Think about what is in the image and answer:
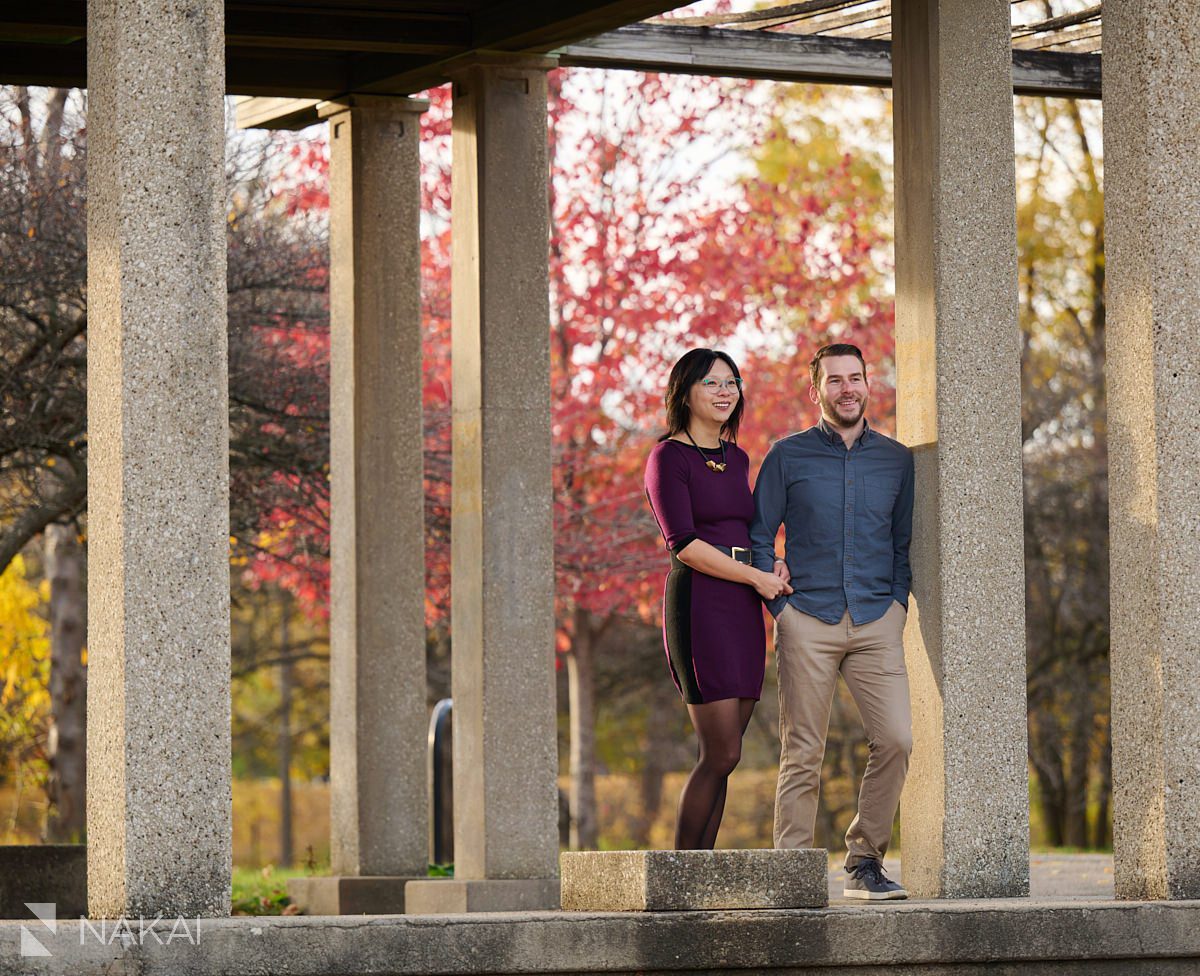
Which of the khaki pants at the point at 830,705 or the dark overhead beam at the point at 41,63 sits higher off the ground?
the dark overhead beam at the point at 41,63

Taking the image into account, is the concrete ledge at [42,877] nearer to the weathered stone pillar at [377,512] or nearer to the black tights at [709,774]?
the weathered stone pillar at [377,512]

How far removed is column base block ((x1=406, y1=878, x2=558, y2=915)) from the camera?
9.98 metres

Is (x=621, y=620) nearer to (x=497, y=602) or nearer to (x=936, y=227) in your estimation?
(x=497, y=602)

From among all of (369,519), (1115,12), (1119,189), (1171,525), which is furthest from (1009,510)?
(369,519)

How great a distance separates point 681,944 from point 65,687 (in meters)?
12.3

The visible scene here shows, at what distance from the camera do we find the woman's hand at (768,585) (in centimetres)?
747

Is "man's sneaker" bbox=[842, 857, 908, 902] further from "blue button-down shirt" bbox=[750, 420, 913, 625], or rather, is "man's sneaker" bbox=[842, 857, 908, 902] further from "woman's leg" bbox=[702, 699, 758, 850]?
"blue button-down shirt" bbox=[750, 420, 913, 625]

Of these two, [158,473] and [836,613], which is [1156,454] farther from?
[158,473]

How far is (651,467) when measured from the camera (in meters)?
7.48

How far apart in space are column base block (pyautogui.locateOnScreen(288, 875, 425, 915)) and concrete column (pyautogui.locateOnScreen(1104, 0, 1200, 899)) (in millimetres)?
4566

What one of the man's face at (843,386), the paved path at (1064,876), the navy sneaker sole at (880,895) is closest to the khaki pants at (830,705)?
the navy sneaker sole at (880,895)

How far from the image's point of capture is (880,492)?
790 cm

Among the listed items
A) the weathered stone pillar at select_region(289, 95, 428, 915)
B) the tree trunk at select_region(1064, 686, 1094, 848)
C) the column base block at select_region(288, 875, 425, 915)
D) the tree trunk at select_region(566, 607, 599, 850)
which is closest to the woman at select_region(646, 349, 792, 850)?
the column base block at select_region(288, 875, 425, 915)

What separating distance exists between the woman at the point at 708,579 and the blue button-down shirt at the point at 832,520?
180mm
